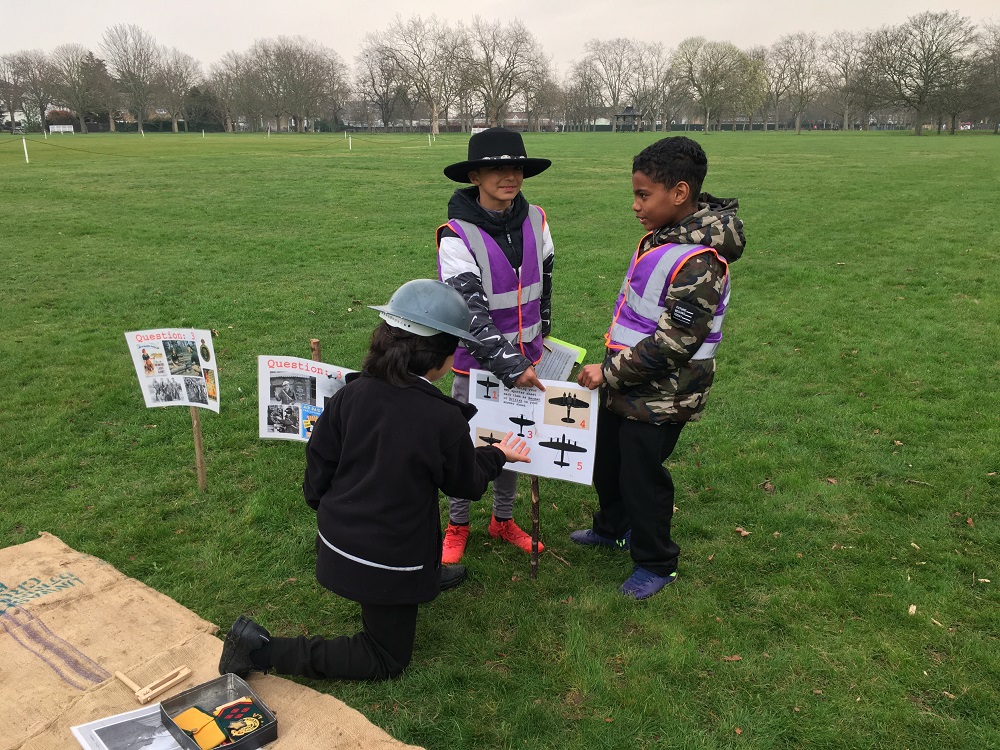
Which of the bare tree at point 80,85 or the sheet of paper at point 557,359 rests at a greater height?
the bare tree at point 80,85

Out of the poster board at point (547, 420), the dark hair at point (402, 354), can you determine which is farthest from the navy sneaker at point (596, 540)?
the dark hair at point (402, 354)

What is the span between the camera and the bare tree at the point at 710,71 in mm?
82625

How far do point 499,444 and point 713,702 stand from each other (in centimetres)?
151

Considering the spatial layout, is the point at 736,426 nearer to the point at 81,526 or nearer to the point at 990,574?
the point at 990,574

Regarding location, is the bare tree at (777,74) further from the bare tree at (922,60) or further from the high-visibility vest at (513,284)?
the high-visibility vest at (513,284)

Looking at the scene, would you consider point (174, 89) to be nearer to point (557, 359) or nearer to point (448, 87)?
point (448, 87)

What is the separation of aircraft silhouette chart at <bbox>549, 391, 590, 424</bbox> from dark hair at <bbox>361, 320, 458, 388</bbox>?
817 millimetres

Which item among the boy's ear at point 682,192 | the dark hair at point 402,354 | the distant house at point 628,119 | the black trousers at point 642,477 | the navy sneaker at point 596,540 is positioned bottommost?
the navy sneaker at point 596,540

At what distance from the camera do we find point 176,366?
429cm

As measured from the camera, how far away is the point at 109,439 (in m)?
5.51

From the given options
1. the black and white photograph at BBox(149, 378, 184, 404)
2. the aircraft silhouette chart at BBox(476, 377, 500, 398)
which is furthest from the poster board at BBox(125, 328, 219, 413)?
the aircraft silhouette chart at BBox(476, 377, 500, 398)

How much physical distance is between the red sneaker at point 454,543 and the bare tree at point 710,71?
82.0 metres

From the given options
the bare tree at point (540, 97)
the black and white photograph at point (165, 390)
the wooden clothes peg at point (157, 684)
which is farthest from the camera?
the bare tree at point (540, 97)

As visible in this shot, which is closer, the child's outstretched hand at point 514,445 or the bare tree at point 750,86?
the child's outstretched hand at point 514,445
